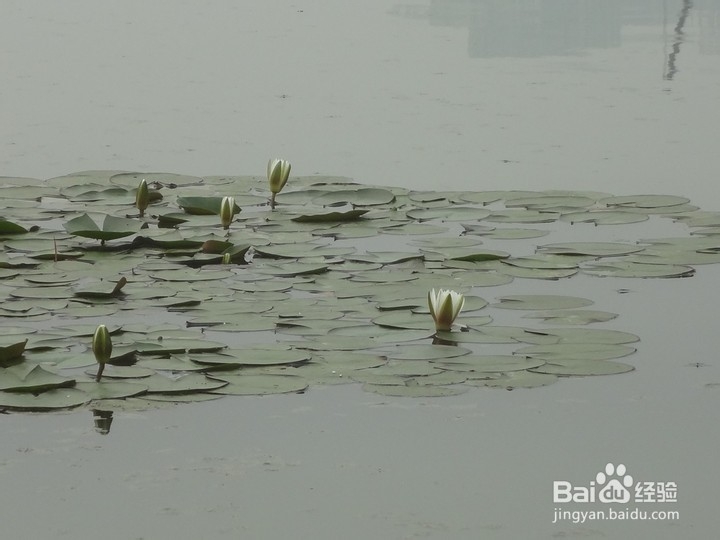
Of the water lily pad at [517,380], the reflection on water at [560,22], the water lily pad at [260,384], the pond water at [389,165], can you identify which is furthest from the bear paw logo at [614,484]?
the reflection on water at [560,22]

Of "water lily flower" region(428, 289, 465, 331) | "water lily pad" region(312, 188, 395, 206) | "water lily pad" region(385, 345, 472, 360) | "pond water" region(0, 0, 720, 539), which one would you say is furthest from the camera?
"water lily pad" region(312, 188, 395, 206)

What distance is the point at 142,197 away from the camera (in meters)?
4.25

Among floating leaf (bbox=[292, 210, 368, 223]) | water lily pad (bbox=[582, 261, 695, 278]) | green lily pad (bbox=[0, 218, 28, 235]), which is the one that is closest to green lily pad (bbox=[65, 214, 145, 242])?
green lily pad (bbox=[0, 218, 28, 235])

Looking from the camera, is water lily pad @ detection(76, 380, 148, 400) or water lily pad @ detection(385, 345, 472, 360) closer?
water lily pad @ detection(76, 380, 148, 400)

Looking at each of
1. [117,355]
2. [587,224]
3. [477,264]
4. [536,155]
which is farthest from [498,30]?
[117,355]

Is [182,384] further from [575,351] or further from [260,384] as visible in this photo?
[575,351]

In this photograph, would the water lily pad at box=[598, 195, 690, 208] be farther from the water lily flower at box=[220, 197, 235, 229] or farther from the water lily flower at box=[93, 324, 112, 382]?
the water lily flower at box=[93, 324, 112, 382]

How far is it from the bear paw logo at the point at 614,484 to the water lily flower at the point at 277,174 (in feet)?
7.30

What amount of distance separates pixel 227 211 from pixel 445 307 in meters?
1.24

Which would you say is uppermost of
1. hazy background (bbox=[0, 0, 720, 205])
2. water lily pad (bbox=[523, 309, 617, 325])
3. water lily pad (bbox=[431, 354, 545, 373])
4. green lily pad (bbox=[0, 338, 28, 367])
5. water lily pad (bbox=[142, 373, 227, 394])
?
hazy background (bbox=[0, 0, 720, 205])

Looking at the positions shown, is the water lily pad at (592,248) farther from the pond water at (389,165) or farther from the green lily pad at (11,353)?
the green lily pad at (11,353)

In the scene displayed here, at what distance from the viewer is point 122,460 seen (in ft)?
7.84

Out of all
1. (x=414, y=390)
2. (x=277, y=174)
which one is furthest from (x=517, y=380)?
(x=277, y=174)

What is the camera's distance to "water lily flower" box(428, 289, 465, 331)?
3.05 m
